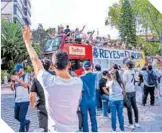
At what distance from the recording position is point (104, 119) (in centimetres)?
319

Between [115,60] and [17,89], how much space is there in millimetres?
904

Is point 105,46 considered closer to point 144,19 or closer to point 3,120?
point 144,19

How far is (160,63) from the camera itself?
3.24 meters

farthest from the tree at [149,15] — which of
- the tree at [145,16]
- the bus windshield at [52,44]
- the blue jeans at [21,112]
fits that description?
the blue jeans at [21,112]

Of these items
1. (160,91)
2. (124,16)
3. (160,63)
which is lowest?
(160,91)

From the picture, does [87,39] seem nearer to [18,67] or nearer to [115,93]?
[115,93]

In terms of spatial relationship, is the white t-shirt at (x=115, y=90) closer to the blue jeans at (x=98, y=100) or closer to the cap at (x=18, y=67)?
the blue jeans at (x=98, y=100)

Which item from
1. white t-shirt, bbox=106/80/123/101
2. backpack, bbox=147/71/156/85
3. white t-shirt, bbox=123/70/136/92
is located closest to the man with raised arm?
white t-shirt, bbox=106/80/123/101

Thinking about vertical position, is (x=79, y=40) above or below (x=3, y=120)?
above

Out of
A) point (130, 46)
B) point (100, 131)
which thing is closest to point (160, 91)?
point (130, 46)

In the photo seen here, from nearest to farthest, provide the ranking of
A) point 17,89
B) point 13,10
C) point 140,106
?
point 17,89
point 13,10
point 140,106

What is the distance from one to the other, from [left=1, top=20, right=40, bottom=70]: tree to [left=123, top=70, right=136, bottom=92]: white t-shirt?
81 centimetres

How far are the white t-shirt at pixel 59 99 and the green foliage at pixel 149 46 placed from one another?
193 centimetres

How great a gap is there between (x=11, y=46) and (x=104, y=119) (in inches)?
43.0
